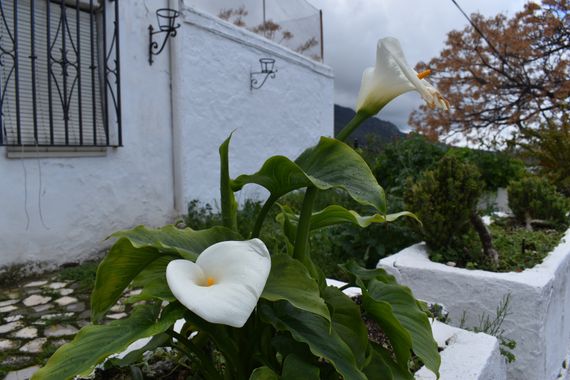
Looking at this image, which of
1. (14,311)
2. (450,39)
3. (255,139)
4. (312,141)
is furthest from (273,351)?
(450,39)

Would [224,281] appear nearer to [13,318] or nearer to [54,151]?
[13,318]

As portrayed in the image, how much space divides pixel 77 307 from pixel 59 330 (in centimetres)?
44

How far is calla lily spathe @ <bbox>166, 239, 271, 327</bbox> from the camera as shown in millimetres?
845

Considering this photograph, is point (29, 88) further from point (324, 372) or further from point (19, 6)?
point (324, 372)

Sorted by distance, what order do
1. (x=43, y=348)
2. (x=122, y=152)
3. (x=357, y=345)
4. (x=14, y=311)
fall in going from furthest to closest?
(x=122, y=152) < (x=14, y=311) < (x=43, y=348) < (x=357, y=345)

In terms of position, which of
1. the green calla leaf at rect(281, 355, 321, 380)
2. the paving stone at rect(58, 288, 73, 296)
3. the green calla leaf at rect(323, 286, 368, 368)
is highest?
the green calla leaf at rect(323, 286, 368, 368)

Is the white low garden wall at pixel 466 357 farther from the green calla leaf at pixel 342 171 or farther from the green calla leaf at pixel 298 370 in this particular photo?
the green calla leaf at pixel 342 171

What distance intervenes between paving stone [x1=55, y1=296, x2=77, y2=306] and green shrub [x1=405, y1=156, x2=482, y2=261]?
8.74 feet

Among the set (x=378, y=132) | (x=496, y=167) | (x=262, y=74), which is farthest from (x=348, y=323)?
(x=496, y=167)

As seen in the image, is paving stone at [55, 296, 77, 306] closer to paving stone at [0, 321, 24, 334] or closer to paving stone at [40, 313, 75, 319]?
paving stone at [40, 313, 75, 319]

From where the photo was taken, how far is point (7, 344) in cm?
290

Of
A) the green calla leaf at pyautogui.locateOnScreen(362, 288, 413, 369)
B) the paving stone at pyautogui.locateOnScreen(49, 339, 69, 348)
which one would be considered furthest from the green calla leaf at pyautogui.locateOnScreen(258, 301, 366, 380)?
the paving stone at pyautogui.locateOnScreen(49, 339, 69, 348)

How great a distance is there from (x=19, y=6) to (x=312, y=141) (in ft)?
17.9

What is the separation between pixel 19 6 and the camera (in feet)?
14.2
